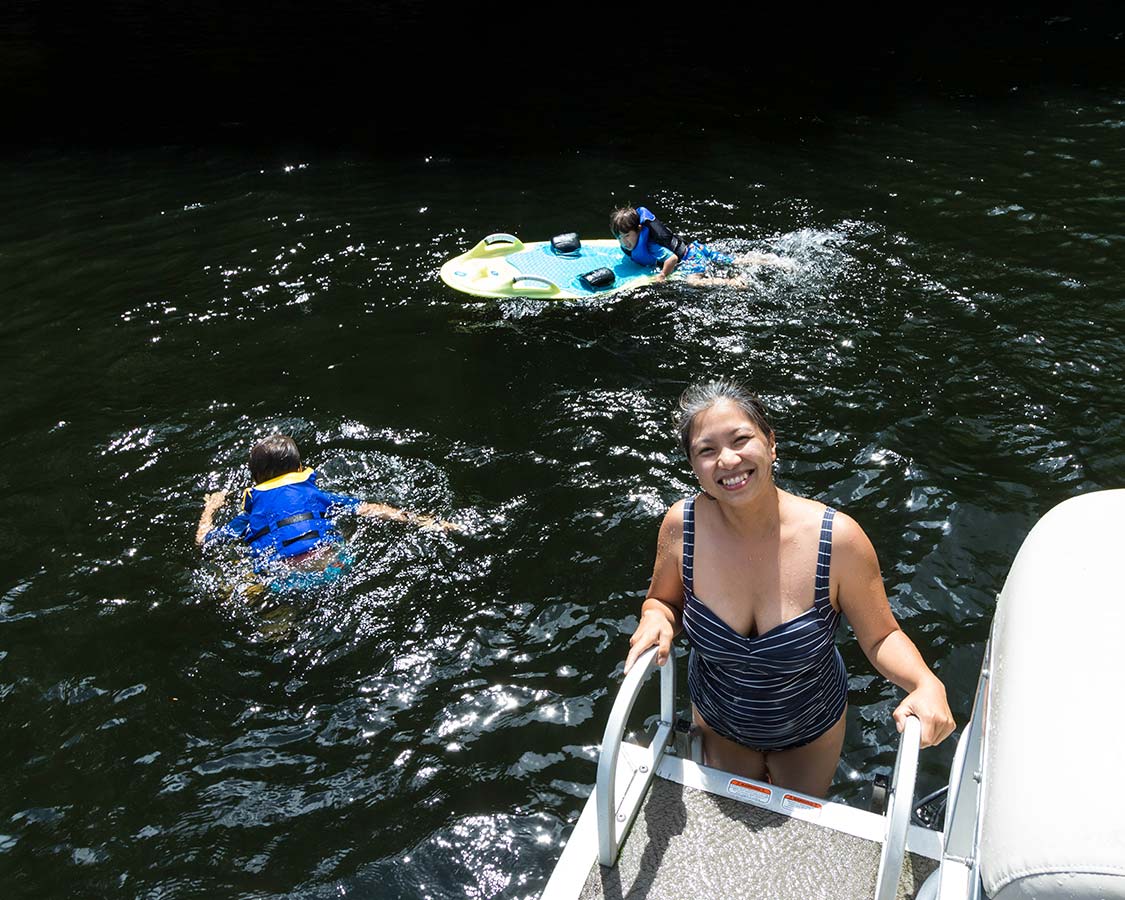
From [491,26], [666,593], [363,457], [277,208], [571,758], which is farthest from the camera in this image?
[491,26]

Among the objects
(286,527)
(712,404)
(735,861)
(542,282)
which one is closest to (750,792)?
(735,861)

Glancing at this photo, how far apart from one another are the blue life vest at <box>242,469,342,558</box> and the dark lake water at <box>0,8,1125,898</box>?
0.30 meters

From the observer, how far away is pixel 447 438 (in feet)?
22.2

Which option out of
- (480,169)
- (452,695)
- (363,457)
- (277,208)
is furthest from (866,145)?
(452,695)

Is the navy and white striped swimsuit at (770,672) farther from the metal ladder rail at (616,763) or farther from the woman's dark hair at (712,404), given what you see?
the woman's dark hair at (712,404)

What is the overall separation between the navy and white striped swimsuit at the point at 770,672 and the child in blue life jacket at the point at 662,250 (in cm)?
554

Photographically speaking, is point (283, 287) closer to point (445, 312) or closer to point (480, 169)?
point (445, 312)

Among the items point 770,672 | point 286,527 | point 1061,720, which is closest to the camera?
point 1061,720

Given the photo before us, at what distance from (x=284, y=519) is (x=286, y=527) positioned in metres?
0.05

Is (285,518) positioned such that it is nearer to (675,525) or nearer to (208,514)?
(208,514)

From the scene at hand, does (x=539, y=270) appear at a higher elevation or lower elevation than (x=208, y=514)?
higher

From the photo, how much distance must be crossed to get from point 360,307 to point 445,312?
786 mm

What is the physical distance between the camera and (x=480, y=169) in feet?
37.7

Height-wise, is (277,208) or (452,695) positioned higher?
(277,208)
